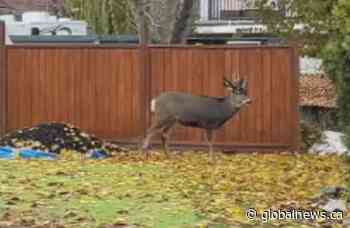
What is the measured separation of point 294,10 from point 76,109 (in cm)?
475

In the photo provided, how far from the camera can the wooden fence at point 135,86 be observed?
1833 cm

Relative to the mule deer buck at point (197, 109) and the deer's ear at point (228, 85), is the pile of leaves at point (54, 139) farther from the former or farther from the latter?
the deer's ear at point (228, 85)

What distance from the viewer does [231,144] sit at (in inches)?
723

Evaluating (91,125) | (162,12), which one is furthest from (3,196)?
(162,12)

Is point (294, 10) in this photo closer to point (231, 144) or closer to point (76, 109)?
point (231, 144)

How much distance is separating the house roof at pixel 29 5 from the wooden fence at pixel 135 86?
25775 millimetres

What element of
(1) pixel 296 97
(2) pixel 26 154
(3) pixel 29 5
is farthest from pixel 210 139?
(3) pixel 29 5

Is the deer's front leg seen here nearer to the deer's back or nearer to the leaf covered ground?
the leaf covered ground

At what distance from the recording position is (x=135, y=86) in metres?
18.6

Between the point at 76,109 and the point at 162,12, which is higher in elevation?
the point at 162,12

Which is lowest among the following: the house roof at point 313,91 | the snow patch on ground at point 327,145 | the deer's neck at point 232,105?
the snow patch on ground at point 327,145

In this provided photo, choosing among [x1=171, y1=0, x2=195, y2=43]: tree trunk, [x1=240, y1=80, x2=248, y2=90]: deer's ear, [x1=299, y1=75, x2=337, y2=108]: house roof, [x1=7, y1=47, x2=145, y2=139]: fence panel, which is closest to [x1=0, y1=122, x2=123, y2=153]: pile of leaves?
[x1=7, y1=47, x2=145, y2=139]: fence panel

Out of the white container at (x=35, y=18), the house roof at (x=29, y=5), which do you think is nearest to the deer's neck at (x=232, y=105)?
the white container at (x=35, y=18)

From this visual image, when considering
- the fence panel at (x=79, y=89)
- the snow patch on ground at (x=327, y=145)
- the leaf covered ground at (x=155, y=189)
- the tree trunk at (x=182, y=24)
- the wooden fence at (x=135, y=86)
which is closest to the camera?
the leaf covered ground at (x=155, y=189)
